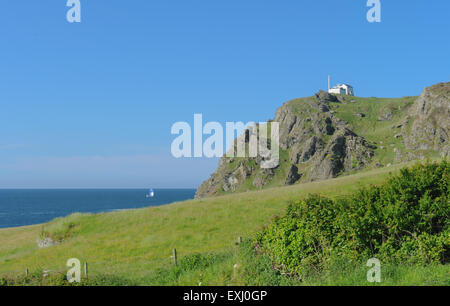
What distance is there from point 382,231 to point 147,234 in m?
31.0

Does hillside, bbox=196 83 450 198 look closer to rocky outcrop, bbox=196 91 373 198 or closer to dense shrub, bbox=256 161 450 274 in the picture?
rocky outcrop, bbox=196 91 373 198

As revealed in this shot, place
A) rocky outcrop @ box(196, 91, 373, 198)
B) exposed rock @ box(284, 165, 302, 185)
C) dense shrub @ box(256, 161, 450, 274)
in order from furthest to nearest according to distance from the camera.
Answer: exposed rock @ box(284, 165, 302, 185)
rocky outcrop @ box(196, 91, 373, 198)
dense shrub @ box(256, 161, 450, 274)

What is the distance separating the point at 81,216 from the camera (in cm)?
5466

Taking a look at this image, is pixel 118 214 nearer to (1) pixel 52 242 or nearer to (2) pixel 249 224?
(1) pixel 52 242

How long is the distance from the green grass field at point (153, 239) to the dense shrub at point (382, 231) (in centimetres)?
269

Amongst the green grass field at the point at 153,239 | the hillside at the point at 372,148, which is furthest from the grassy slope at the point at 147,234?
the hillside at the point at 372,148

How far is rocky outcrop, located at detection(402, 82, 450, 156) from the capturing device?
14838 centimetres

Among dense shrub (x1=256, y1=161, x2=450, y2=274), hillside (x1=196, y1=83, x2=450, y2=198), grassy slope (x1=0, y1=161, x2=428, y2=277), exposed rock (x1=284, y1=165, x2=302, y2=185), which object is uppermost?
hillside (x1=196, y1=83, x2=450, y2=198)

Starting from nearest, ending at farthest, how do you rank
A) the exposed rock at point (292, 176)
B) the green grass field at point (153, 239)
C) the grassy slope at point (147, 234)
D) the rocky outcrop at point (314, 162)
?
the green grass field at point (153, 239), the grassy slope at point (147, 234), the rocky outcrop at point (314, 162), the exposed rock at point (292, 176)

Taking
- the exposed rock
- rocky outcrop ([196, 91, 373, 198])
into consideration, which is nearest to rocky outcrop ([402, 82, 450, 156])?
rocky outcrop ([196, 91, 373, 198])

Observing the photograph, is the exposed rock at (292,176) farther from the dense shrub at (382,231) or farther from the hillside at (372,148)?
the dense shrub at (382,231)

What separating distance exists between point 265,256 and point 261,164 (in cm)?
18069

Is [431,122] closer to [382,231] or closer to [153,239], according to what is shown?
[153,239]

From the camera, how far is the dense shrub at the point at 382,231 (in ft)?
48.2
